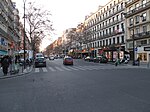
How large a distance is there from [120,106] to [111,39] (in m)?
61.2

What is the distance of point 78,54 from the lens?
4301 inches

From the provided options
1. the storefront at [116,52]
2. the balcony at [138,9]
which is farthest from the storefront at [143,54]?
the balcony at [138,9]

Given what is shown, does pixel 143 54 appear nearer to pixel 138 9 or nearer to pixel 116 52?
pixel 116 52

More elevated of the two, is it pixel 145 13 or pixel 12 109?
pixel 145 13

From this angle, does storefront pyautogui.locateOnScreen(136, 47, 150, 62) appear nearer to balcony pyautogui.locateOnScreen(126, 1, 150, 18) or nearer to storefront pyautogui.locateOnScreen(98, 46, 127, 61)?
storefront pyautogui.locateOnScreen(98, 46, 127, 61)

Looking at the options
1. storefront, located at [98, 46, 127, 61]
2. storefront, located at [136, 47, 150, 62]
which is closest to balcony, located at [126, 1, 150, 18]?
storefront, located at [136, 47, 150, 62]

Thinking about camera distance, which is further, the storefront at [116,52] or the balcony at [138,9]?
the storefront at [116,52]

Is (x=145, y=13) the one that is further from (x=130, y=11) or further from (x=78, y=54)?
(x=78, y=54)

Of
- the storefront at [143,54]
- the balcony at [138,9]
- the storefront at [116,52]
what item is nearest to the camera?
the balcony at [138,9]

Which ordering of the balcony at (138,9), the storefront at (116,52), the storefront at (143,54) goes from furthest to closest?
1. the storefront at (116,52)
2. the storefront at (143,54)
3. the balcony at (138,9)

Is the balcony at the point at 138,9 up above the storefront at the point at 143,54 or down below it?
above

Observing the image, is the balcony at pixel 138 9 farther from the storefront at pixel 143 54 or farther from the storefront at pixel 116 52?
the storefront at pixel 116 52

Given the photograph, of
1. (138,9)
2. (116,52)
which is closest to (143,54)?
(116,52)

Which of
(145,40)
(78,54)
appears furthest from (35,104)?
(78,54)
